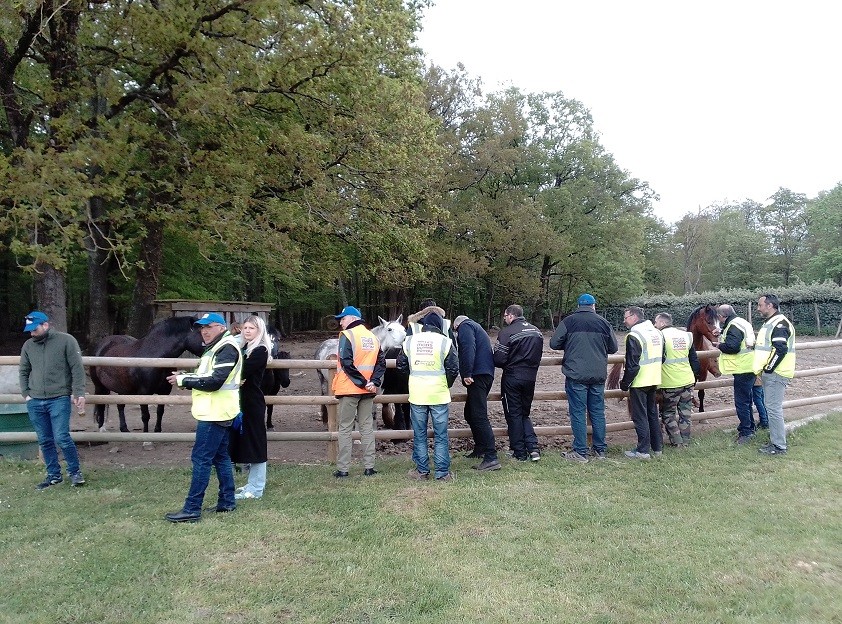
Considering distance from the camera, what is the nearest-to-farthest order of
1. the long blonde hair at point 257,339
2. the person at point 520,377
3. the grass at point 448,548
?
Answer: the grass at point 448,548 < the long blonde hair at point 257,339 < the person at point 520,377

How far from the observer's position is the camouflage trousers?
24.6ft

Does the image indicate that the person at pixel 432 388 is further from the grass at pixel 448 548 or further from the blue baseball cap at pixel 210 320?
the blue baseball cap at pixel 210 320

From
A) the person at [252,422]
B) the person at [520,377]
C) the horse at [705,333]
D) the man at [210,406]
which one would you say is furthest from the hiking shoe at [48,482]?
the horse at [705,333]

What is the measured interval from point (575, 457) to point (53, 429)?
591cm

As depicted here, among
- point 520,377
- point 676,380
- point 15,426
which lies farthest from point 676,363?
point 15,426

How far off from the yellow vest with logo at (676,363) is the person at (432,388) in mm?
2876

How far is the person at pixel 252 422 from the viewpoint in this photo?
559cm

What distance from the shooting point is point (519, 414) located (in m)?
7.06

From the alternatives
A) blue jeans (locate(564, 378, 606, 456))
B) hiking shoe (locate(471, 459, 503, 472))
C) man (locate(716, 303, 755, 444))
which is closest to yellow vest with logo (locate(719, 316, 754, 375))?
man (locate(716, 303, 755, 444))

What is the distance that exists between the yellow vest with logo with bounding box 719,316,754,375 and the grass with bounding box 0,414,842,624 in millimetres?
Answer: 1396

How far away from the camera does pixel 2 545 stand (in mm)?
4637

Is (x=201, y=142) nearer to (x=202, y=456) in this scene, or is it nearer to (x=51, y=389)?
(x=51, y=389)

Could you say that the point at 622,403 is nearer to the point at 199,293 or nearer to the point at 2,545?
the point at 2,545

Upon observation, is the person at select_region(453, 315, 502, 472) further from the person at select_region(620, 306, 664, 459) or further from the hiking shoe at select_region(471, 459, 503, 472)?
the person at select_region(620, 306, 664, 459)
